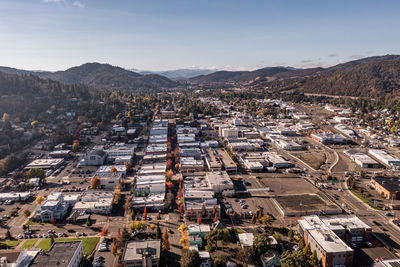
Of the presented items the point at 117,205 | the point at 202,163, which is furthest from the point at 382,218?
the point at 117,205

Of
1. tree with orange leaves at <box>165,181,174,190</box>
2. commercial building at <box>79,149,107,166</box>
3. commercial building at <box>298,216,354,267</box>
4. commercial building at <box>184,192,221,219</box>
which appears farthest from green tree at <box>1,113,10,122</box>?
commercial building at <box>298,216,354,267</box>

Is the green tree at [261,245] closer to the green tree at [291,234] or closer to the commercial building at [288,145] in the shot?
the green tree at [291,234]

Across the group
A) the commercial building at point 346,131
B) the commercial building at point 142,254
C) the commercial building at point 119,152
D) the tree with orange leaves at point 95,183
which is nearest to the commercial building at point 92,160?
the commercial building at point 119,152

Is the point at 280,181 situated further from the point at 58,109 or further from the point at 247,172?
the point at 58,109

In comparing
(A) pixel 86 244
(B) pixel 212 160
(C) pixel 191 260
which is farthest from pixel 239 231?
(B) pixel 212 160

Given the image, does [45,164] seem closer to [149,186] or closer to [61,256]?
[149,186]

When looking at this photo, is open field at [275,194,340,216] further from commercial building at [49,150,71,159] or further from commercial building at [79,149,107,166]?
commercial building at [49,150,71,159]
